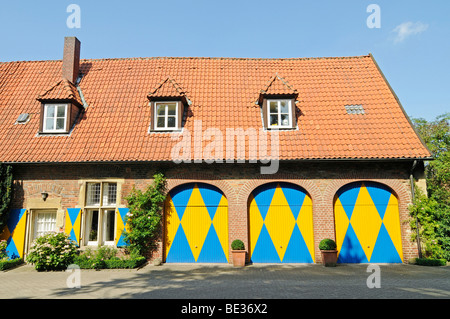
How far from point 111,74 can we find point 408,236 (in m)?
14.8

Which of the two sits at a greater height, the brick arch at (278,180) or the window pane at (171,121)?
the window pane at (171,121)

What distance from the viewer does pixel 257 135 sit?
13.4m

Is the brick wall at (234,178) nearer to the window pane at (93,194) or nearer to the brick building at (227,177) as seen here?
the brick building at (227,177)

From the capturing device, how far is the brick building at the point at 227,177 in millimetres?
12555

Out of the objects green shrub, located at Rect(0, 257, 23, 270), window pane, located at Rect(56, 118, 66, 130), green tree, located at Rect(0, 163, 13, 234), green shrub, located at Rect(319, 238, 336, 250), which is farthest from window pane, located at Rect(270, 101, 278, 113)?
green shrub, located at Rect(0, 257, 23, 270)

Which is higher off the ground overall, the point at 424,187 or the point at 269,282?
the point at 424,187

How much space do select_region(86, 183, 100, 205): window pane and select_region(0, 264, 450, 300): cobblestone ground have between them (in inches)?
111

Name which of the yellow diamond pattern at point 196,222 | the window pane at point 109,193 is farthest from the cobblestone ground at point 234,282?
the window pane at point 109,193

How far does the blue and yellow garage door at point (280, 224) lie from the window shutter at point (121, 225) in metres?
4.76

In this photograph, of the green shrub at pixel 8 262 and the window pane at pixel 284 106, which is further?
the window pane at pixel 284 106

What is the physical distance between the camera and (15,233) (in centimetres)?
1266

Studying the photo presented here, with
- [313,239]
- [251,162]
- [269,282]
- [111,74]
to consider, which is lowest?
[269,282]
